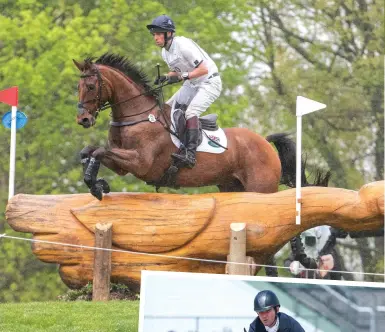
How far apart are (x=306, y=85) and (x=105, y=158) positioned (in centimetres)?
1137

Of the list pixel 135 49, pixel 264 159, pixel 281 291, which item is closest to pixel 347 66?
pixel 135 49

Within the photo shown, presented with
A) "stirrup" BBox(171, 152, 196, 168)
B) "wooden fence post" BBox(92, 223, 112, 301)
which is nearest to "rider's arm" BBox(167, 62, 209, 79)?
"stirrup" BBox(171, 152, 196, 168)

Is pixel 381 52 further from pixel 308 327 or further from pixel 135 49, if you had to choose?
pixel 308 327

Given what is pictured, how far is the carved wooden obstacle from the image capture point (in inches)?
436

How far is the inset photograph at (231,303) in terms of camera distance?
909cm

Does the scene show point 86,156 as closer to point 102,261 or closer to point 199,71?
point 102,261

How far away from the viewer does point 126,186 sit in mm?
18625

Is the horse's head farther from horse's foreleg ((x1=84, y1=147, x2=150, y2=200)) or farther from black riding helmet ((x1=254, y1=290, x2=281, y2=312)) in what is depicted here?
black riding helmet ((x1=254, y1=290, x2=281, y2=312))

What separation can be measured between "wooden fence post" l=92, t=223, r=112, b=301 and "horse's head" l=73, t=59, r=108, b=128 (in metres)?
0.96

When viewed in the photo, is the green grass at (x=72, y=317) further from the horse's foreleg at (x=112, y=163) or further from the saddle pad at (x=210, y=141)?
the saddle pad at (x=210, y=141)

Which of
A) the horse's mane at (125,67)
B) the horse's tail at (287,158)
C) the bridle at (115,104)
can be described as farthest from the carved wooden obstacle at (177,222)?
the horse's tail at (287,158)

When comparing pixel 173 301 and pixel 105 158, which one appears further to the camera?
pixel 105 158

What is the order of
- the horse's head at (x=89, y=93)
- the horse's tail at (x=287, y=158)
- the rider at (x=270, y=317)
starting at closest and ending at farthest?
the rider at (x=270, y=317)
the horse's head at (x=89, y=93)
the horse's tail at (x=287, y=158)

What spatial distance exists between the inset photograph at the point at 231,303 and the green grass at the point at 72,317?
1.46m
